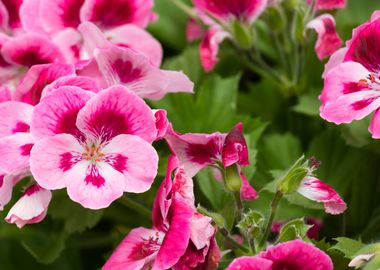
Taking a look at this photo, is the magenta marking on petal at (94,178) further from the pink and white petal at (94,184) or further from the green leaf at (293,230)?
the green leaf at (293,230)

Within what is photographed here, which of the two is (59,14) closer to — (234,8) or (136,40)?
(136,40)

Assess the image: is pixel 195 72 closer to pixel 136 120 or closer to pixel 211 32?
pixel 211 32

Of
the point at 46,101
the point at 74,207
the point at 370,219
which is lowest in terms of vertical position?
the point at 74,207

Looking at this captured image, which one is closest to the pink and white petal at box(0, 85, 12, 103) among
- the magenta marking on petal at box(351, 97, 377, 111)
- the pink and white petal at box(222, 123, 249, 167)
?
the pink and white petal at box(222, 123, 249, 167)

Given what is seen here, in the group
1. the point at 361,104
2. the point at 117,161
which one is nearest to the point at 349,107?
the point at 361,104

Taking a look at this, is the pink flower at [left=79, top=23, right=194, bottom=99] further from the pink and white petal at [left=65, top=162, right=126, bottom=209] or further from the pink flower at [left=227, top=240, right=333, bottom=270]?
the pink flower at [left=227, top=240, right=333, bottom=270]

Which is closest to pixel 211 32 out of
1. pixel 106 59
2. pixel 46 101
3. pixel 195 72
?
pixel 195 72

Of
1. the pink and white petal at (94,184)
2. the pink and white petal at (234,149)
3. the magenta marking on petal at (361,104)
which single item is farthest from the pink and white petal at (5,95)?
the magenta marking on petal at (361,104)
